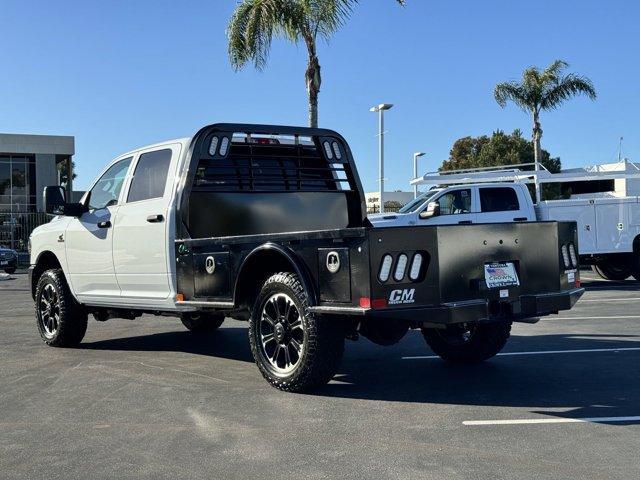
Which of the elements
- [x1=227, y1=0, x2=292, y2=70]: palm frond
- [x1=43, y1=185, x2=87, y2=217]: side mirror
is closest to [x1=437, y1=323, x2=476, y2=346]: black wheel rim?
[x1=43, y1=185, x2=87, y2=217]: side mirror

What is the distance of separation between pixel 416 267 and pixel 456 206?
1011 centimetres

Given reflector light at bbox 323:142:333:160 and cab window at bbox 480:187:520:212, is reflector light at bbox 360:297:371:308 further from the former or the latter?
cab window at bbox 480:187:520:212

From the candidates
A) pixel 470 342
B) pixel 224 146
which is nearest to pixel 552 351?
pixel 470 342

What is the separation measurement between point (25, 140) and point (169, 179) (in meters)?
36.7

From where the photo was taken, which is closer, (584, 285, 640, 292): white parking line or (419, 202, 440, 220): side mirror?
(419, 202, 440, 220): side mirror

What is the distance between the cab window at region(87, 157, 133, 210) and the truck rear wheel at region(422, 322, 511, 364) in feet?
11.9

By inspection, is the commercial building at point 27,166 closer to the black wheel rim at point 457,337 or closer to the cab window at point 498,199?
the cab window at point 498,199

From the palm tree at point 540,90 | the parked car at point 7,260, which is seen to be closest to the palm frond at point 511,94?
the palm tree at point 540,90

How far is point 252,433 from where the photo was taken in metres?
4.98

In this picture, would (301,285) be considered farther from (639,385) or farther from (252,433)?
(639,385)

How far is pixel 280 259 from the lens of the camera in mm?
6176

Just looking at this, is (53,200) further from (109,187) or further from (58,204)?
(109,187)

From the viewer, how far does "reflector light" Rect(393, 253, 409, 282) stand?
17.8ft

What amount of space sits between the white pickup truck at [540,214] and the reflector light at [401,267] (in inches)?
352
